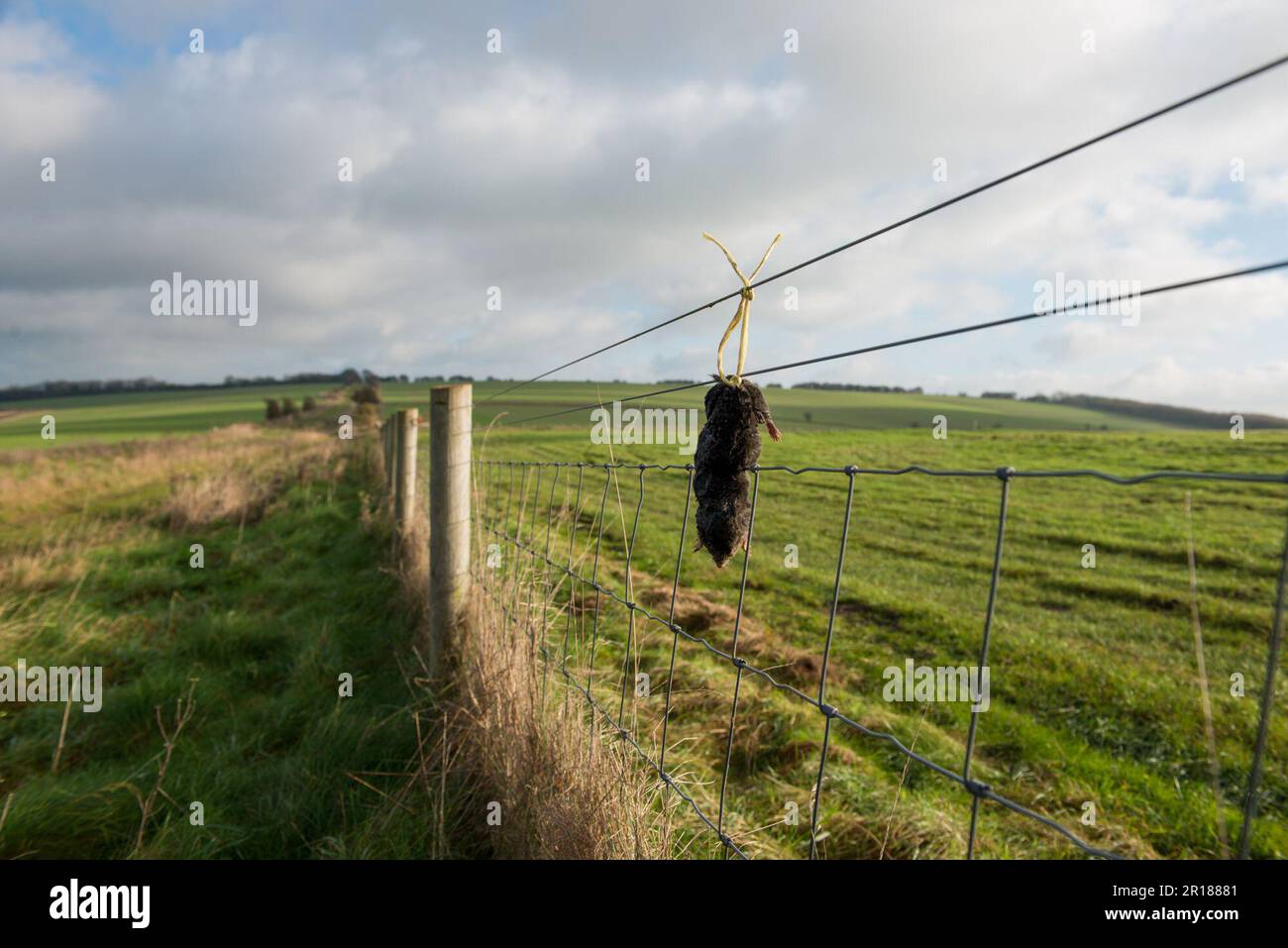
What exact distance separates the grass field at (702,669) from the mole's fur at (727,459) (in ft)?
1.81

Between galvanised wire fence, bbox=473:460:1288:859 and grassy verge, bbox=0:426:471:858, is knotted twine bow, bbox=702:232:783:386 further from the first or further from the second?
grassy verge, bbox=0:426:471:858

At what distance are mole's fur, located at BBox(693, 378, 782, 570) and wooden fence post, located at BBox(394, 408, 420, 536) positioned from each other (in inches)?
215

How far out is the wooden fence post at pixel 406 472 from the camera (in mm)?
6598

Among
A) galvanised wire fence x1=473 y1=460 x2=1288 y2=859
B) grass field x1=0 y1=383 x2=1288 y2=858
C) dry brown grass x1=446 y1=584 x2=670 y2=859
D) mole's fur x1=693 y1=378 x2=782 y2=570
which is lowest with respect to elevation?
grass field x1=0 y1=383 x2=1288 y2=858

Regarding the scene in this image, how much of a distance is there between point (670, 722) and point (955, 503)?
13419 mm

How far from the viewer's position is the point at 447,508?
147 inches

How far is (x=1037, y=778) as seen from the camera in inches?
160

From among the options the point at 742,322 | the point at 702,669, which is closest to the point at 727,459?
the point at 742,322

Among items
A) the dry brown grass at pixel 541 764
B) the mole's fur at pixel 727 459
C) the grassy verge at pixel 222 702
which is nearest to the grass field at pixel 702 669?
the grassy verge at pixel 222 702

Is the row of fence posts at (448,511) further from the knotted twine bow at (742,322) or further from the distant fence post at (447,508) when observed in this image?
the knotted twine bow at (742,322)

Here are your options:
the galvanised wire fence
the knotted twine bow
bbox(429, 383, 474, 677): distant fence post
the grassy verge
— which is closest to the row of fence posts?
bbox(429, 383, 474, 677): distant fence post

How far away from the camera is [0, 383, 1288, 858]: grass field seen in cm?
303
